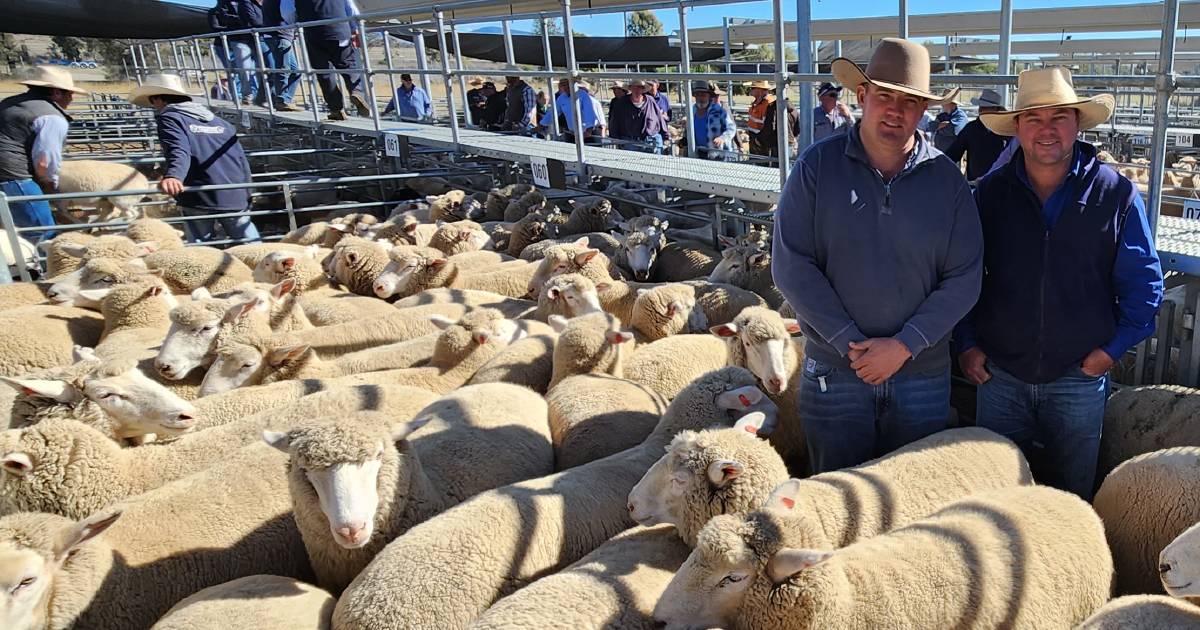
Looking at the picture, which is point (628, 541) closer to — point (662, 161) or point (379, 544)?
point (379, 544)

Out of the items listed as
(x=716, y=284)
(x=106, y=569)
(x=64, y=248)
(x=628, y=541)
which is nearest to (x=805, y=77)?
(x=716, y=284)

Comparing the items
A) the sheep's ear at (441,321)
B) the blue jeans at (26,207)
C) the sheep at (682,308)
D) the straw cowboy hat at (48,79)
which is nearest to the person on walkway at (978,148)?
the sheep at (682,308)

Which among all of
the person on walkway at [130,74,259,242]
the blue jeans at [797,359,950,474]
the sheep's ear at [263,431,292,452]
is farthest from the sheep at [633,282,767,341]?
Answer: the person on walkway at [130,74,259,242]

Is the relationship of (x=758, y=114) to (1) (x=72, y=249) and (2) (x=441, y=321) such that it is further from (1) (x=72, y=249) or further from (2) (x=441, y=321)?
(1) (x=72, y=249)

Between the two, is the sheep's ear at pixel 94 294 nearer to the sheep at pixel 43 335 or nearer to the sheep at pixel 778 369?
the sheep at pixel 43 335

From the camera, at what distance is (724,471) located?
2.24m

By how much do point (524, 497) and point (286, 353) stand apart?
202 centimetres

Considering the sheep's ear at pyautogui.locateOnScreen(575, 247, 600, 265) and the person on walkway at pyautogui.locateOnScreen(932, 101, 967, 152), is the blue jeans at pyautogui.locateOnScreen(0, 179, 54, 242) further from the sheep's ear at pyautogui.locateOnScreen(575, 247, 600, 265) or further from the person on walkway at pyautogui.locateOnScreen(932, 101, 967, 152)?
the person on walkway at pyautogui.locateOnScreen(932, 101, 967, 152)

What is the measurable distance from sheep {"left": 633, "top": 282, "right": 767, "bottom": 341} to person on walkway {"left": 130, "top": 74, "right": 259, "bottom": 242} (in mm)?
3854

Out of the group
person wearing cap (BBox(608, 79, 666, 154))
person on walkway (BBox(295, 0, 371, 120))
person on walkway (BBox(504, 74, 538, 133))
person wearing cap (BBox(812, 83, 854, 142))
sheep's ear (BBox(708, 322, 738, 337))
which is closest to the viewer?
sheep's ear (BBox(708, 322, 738, 337))

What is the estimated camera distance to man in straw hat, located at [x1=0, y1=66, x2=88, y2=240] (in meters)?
6.48

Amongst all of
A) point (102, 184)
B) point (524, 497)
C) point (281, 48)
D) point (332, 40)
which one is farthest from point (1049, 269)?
point (281, 48)

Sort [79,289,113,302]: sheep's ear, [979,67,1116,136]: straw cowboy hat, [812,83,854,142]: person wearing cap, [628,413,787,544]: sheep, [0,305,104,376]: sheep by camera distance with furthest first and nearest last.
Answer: [812,83,854,142]: person wearing cap < [79,289,113,302]: sheep's ear < [0,305,104,376]: sheep < [979,67,1116,136]: straw cowboy hat < [628,413,787,544]: sheep

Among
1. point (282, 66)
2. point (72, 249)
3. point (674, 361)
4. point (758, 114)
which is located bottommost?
point (674, 361)
